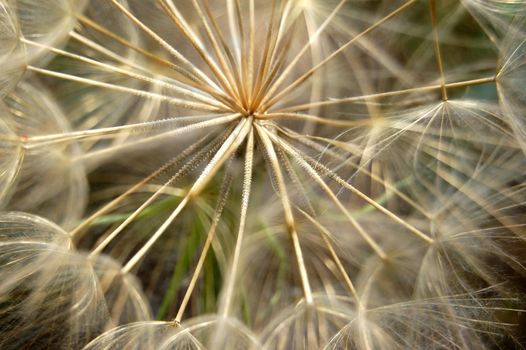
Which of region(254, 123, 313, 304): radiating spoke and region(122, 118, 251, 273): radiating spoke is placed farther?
region(254, 123, 313, 304): radiating spoke

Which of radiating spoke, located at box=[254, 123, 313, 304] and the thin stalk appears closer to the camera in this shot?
the thin stalk

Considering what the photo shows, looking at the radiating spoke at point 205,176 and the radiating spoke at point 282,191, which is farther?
the radiating spoke at point 282,191

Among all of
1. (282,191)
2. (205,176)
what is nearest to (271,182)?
(282,191)

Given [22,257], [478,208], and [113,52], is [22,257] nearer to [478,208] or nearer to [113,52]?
[113,52]

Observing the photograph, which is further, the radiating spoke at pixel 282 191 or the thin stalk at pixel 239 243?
the radiating spoke at pixel 282 191

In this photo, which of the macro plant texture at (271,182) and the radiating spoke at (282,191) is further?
the radiating spoke at (282,191)

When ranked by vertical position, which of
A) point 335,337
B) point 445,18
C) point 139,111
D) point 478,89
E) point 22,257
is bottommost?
point 335,337

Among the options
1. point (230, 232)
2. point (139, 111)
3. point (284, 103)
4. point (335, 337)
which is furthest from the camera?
point (139, 111)

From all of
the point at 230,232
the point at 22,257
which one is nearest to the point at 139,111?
the point at 230,232

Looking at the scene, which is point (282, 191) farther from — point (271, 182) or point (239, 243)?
point (239, 243)
